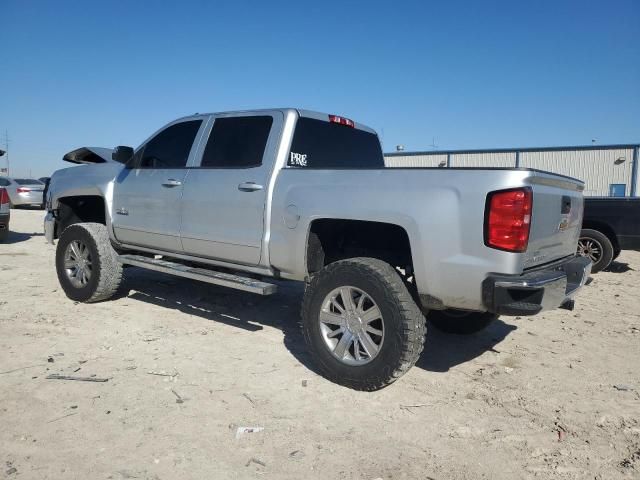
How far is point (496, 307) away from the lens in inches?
116

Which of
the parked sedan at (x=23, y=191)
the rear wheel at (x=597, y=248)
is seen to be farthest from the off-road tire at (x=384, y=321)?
the parked sedan at (x=23, y=191)

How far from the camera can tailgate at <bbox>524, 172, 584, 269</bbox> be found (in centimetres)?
307

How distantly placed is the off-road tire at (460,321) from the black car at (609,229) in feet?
16.6

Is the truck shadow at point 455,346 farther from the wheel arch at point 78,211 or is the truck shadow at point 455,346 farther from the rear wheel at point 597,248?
the rear wheel at point 597,248

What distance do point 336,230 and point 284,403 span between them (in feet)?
4.60

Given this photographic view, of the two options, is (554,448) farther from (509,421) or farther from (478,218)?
(478,218)

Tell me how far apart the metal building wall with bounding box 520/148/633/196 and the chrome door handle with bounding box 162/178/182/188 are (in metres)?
26.4

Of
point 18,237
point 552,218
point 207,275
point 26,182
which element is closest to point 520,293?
point 552,218

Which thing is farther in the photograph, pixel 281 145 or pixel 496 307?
pixel 281 145

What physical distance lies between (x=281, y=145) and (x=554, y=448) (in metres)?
2.88

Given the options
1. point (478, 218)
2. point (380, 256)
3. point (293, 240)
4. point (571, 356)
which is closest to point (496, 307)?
point (478, 218)

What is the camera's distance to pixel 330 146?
15.1ft

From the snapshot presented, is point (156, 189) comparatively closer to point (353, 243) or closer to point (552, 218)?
point (353, 243)

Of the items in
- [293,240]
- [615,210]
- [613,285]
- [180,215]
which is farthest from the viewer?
[615,210]
